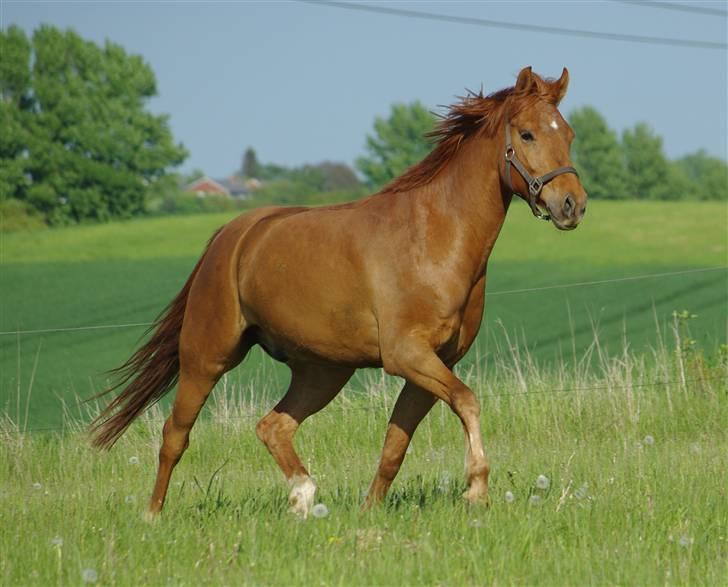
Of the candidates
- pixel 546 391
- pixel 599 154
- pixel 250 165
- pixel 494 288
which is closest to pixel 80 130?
pixel 494 288

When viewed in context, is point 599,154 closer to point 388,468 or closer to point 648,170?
point 648,170

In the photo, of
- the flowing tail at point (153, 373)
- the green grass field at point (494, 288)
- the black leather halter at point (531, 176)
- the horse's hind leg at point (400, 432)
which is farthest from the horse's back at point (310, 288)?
the green grass field at point (494, 288)

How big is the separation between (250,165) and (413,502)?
585 feet

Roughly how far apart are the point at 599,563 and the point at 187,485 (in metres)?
3.67

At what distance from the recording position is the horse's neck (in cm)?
611

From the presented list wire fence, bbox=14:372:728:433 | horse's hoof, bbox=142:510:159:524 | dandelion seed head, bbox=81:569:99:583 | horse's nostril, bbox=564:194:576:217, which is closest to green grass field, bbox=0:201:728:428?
wire fence, bbox=14:372:728:433

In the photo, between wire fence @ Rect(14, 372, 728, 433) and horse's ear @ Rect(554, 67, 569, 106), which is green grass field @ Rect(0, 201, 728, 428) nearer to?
wire fence @ Rect(14, 372, 728, 433)

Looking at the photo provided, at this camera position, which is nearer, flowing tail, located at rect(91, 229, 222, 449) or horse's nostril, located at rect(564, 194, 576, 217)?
horse's nostril, located at rect(564, 194, 576, 217)

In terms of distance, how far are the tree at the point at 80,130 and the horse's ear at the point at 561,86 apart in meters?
53.2

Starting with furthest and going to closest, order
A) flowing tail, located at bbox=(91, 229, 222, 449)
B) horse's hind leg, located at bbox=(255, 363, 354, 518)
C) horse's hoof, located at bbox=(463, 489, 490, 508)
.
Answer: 1. flowing tail, located at bbox=(91, 229, 222, 449)
2. horse's hind leg, located at bbox=(255, 363, 354, 518)
3. horse's hoof, located at bbox=(463, 489, 490, 508)

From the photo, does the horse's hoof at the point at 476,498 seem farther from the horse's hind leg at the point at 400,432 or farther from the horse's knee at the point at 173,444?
the horse's knee at the point at 173,444

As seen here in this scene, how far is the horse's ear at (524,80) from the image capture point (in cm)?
600

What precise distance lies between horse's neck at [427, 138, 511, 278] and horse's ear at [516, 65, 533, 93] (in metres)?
0.30

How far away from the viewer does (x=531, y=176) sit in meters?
5.87
